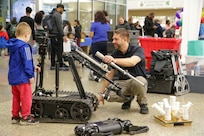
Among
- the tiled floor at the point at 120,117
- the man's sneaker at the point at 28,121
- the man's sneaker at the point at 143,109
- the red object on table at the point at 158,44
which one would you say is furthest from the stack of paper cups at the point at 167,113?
the red object on table at the point at 158,44

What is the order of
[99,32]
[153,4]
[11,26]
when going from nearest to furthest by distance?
[99,32] → [11,26] → [153,4]

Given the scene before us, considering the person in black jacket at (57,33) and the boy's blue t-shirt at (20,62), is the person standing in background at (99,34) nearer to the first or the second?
the person in black jacket at (57,33)

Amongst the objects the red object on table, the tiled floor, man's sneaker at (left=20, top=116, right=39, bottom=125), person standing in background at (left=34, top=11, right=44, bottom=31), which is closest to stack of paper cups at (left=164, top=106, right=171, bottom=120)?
the tiled floor

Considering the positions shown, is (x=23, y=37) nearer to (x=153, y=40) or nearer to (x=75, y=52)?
(x=75, y=52)

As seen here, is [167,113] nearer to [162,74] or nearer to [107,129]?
[107,129]

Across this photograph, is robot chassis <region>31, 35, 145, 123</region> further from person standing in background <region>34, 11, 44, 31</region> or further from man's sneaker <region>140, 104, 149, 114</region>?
person standing in background <region>34, 11, 44, 31</region>

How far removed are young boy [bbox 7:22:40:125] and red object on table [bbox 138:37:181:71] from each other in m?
3.12

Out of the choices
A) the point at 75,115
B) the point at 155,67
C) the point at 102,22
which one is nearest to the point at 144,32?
the point at 102,22

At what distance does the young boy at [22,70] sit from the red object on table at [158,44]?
3.12 meters

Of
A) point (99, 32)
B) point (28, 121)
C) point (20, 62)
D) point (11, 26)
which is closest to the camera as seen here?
point (20, 62)

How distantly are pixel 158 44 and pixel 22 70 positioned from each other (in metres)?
3.41

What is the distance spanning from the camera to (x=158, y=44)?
6188 millimetres

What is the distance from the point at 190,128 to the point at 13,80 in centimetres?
Answer: 197

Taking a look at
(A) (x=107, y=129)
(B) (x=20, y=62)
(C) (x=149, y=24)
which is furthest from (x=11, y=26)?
(A) (x=107, y=129)
